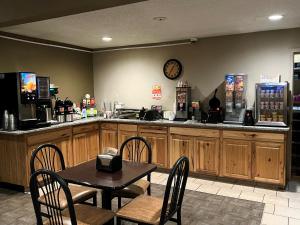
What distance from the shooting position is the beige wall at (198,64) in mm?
4176

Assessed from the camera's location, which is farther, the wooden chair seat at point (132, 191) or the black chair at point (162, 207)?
the wooden chair seat at point (132, 191)

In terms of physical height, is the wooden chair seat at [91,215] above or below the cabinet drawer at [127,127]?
below

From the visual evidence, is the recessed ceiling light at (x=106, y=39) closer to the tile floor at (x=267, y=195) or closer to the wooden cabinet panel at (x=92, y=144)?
the wooden cabinet panel at (x=92, y=144)

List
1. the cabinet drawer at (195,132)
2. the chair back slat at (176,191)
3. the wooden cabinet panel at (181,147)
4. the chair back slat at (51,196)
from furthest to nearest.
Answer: the wooden cabinet panel at (181,147) < the cabinet drawer at (195,132) < the chair back slat at (176,191) < the chair back slat at (51,196)

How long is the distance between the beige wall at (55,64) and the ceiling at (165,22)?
0.84ft

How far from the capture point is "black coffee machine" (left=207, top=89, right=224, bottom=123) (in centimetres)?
434

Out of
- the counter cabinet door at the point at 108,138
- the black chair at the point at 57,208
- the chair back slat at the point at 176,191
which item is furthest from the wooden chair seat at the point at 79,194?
the counter cabinet door at the point at 108,138

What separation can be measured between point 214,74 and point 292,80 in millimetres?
1198

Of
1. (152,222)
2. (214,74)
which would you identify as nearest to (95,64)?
(214,74)

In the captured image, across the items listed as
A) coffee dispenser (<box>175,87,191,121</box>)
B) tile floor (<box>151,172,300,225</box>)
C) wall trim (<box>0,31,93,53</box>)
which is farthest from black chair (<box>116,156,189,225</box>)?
wall trim (<box>0,31,93,53</box>)

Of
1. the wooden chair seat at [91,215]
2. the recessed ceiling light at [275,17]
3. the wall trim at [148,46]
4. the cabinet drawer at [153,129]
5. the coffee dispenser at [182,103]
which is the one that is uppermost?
the wall trim at [148,46]

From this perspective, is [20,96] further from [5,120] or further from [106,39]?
[106,39]

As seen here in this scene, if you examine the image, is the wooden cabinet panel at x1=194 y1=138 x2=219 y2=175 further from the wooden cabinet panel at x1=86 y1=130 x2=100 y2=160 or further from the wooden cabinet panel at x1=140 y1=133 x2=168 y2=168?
the wooden cabinet panel at x1=86 y1=130 x2=100 y2=160

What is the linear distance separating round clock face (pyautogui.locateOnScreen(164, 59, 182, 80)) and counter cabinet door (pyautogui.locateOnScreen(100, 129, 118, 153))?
144 cm
